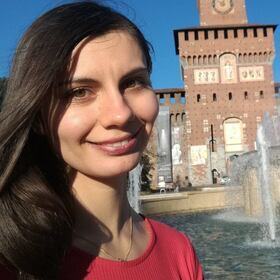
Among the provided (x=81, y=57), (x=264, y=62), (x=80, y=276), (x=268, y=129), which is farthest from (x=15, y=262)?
(x=264, y=62)

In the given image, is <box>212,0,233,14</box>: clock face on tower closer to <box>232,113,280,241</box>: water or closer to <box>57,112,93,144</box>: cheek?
<box>232,113,280,241</box>: water

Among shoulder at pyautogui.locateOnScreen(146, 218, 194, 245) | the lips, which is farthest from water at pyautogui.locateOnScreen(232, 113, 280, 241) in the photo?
the lips

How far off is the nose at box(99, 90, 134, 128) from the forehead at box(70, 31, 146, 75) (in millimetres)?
59

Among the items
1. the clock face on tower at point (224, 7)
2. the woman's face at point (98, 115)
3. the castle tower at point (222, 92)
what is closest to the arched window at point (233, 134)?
the castle tower at point (222, 92)

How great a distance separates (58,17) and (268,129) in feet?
A: 95.6

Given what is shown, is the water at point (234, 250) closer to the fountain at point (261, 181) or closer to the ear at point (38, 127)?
the fountain at point (261, 181)

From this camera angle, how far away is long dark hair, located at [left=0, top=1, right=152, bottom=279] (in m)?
0.73

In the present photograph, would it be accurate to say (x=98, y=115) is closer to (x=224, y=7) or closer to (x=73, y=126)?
(x=73, y=126)

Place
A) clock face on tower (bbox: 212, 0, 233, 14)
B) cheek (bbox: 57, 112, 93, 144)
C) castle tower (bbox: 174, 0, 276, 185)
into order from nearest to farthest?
1. cheek (bbox: 57, 112, 93, 144)
2. castle tower (bbox: 174, 0, 276, 185)
3. clock face on tower (bbox: 212, 0, 233, 14)

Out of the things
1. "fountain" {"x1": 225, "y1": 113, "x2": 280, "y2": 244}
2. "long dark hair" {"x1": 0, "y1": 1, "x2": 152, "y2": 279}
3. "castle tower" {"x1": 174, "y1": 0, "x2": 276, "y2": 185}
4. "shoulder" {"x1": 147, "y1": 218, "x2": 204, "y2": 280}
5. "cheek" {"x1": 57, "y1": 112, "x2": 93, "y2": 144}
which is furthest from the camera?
"castle tower" {"x1": 174, "y1": 0, "x2": 276, "y2": 185}

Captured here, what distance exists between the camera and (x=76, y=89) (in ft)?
2.77

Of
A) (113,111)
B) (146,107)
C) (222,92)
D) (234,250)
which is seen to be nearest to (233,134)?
(222,92)

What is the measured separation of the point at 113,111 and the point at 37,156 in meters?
0.17

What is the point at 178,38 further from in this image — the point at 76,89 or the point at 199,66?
the point at 76,89
